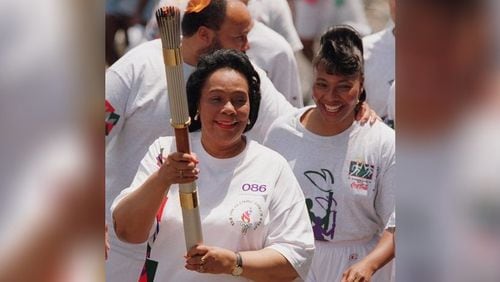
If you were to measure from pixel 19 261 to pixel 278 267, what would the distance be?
469mm

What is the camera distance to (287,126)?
2.63m

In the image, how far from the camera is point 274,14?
2682mm

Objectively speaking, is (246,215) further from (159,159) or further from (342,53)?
(342,53)

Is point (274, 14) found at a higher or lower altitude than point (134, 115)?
higher

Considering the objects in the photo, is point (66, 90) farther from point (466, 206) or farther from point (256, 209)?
point (466, 206)

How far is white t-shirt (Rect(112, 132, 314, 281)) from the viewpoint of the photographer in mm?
2494

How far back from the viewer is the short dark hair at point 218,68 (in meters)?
2.54

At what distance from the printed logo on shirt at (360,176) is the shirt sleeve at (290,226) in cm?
11

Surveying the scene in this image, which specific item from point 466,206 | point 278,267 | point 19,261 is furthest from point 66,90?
point 466,206

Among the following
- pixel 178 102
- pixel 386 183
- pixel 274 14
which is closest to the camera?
pixel 178 102

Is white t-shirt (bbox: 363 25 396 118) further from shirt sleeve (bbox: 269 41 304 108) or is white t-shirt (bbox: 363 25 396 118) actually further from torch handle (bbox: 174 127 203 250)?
torch handle (bbox: 174 127 203 250)

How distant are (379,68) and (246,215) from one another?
1.30 ft

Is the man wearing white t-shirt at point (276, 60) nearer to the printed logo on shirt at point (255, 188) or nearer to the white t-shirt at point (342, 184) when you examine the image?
the white t-shirt at point (342, 184)

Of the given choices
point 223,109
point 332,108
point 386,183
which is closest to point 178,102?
point 223,109
